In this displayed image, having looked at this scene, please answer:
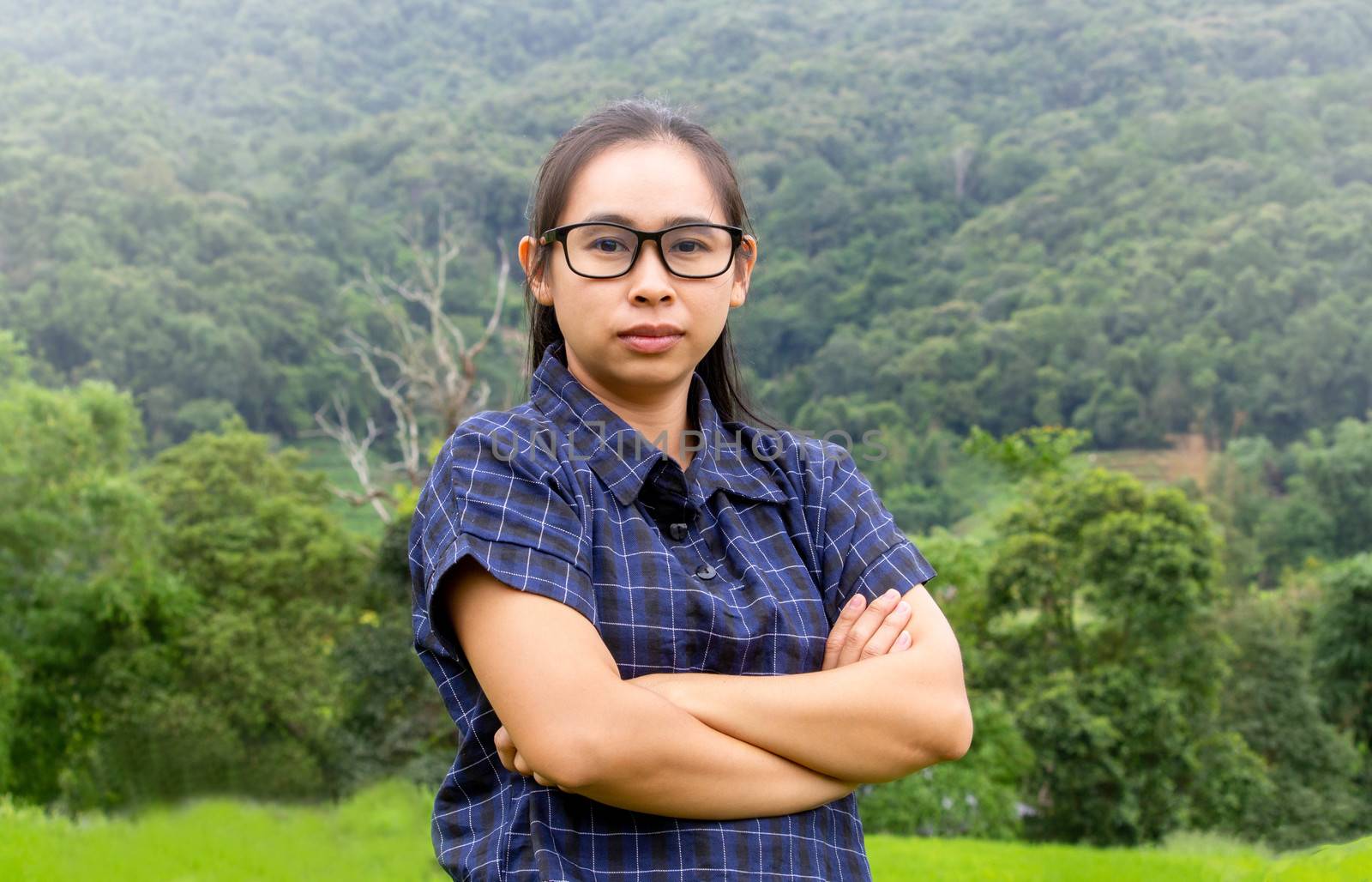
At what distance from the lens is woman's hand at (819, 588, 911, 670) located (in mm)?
1351

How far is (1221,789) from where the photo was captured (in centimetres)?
1389

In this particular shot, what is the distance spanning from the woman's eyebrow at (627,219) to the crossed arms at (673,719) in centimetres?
42

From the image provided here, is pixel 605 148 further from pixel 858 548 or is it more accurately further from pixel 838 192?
pixel 838 192

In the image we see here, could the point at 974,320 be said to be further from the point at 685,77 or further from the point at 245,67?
the point at 245,67

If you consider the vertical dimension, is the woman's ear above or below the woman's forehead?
below

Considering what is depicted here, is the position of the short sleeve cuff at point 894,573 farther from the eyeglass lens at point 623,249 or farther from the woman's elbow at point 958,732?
the eyeglass lens at point 623,249

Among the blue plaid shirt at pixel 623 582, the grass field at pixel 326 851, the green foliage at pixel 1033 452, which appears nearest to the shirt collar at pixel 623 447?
the blue plaid shirt at pixel 623 582

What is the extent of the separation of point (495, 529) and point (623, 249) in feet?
1.16

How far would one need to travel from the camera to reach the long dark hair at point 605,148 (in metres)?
1.40

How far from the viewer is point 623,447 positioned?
4.43 feet

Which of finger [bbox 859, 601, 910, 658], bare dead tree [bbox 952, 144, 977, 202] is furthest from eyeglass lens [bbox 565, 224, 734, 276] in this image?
bare dead tree [bbox 952, 144, 977, 202]

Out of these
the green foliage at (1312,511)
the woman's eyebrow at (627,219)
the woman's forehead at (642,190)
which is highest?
the woman's forehead at (642,190)

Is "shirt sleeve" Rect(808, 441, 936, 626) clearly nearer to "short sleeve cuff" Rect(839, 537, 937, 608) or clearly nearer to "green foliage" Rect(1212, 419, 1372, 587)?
"short sleeve cuff" Rect(839, 537, 937, 608)

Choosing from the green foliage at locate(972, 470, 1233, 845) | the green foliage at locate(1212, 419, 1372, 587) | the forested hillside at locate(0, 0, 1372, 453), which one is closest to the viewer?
the green foliage at locate(972, 470, 1233, 845)
